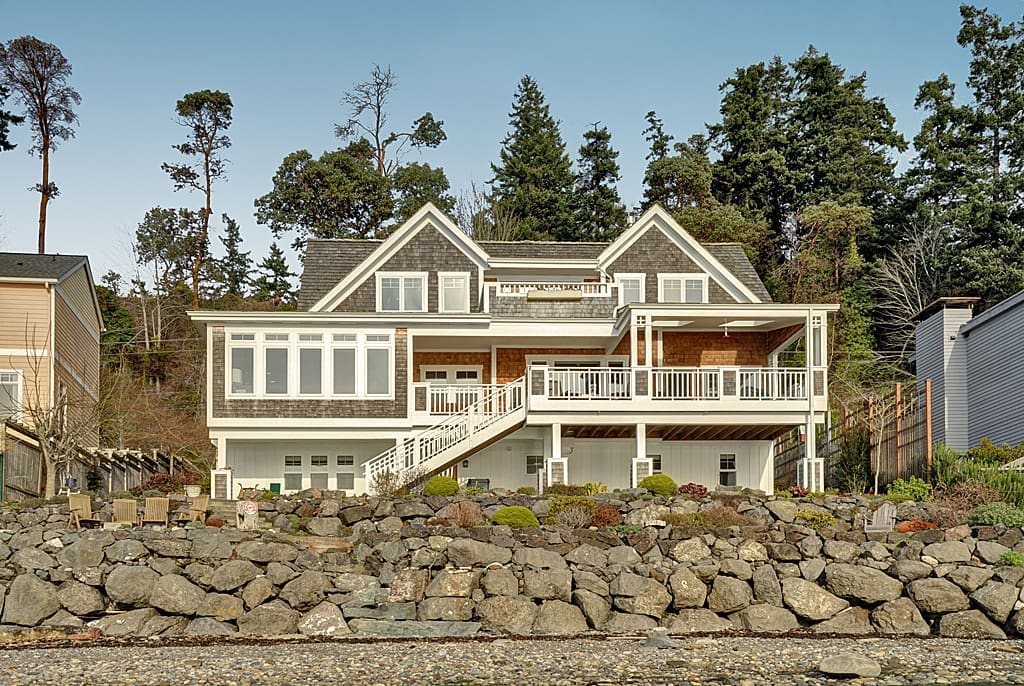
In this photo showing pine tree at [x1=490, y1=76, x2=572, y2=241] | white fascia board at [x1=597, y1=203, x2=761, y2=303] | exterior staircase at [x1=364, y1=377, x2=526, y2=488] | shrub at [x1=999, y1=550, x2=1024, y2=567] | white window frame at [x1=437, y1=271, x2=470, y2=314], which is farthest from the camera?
pine tree at [x1=490, y1=76, x2=572, y2=241]

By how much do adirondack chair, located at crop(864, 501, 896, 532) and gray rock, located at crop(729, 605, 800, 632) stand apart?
11.2 feet

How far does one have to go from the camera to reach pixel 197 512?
23.4 metres

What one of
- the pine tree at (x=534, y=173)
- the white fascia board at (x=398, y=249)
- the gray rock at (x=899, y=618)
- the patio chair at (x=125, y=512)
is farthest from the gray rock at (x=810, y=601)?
the pine tree at (x=534, y=173)

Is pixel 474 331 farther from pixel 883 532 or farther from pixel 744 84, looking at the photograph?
pixel 744 84

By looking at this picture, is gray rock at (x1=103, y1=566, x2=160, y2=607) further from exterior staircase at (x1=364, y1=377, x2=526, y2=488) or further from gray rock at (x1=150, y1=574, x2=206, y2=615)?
exterior staircase at (x1=364, y1=377, x2=526, y2=488)

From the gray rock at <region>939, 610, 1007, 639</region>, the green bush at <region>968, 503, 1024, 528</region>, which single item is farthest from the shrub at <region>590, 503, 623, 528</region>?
the green bush at <region>968, 503, 1024, 528</region>

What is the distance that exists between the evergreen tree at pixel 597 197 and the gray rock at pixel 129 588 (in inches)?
1305

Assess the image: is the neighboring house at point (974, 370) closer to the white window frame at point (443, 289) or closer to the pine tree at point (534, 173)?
the white window frame at point (443, 289)

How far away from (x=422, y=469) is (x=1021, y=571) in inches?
492

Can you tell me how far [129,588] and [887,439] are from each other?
56.0ft

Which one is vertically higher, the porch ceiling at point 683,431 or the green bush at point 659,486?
the porch ceiling at point 683,431

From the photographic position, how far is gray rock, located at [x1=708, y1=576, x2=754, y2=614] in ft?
67.6

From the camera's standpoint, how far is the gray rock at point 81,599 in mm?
20125

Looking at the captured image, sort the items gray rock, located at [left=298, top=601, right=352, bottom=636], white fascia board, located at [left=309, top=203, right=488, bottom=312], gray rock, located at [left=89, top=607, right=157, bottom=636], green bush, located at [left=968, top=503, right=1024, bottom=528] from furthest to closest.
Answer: white fascia board, located at [left=309, top=203, right=488, bottom=312] → green bush, located at [left=968, top=503, right=1024, bottom=528] → gray rock, located at [left=298, top=601, right=352, bottom=636] → gray rock, located at [left=89, top=607, right=157, bottom=636]
